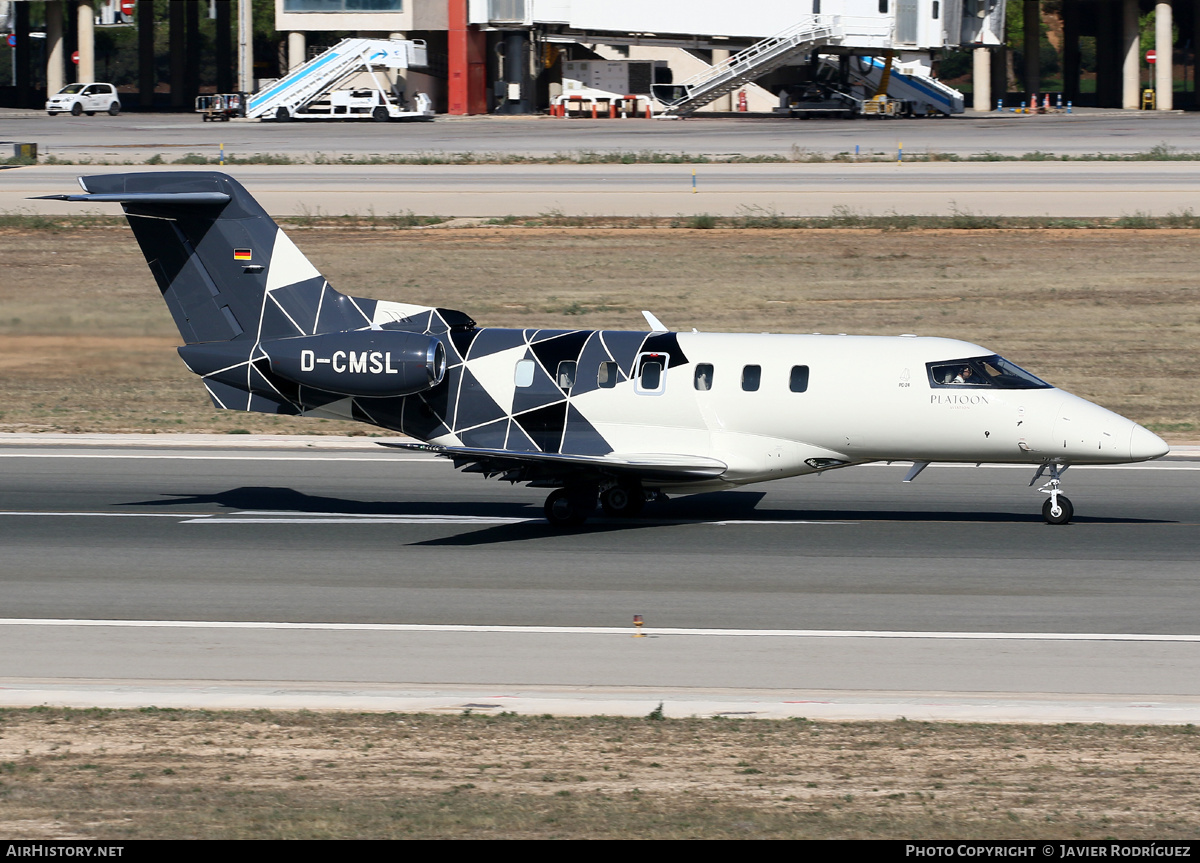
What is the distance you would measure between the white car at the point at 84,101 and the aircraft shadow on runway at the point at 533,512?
9212 centimetres

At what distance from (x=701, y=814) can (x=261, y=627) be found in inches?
296

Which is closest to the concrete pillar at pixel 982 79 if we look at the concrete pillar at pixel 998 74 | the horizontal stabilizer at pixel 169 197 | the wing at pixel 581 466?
the concrete pillar at pixel 998 74

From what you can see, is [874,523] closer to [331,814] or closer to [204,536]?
[204,536]

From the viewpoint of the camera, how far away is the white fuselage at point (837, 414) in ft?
64.2

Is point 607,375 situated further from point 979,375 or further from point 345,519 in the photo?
point 979,375

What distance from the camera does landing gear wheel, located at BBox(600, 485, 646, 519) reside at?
2133 cm

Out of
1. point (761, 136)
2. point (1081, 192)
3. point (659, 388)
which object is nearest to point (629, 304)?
point (659, 388)

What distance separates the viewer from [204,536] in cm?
2042

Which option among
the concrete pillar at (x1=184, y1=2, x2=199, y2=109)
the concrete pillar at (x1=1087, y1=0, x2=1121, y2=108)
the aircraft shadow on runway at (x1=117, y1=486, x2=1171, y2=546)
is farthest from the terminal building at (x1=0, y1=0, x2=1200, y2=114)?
the aircraft shadow on runway at (x1=117, y1=486, x2=1171, y2=546)

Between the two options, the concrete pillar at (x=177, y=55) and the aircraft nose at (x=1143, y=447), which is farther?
the concrete pillar at (x=177, y=55)

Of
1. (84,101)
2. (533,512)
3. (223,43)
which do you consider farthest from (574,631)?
(223,43)

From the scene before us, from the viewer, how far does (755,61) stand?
9244 cm

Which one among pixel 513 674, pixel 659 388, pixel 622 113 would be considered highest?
pixel 622 113

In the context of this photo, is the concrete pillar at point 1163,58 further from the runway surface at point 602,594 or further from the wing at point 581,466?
the wing at point 581,466
